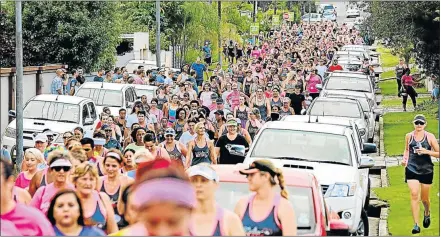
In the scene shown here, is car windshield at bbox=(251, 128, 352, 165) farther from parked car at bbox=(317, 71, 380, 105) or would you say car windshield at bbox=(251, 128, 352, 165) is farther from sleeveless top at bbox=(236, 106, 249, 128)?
parked car at bbox=(317, 71, 380, 105)

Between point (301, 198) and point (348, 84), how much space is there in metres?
21.3

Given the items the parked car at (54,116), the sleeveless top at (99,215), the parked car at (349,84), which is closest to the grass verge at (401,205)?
the parked car at (54,116)

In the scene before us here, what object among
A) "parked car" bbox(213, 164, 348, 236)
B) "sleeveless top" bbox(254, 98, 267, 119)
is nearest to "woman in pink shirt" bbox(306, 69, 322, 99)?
"sleeveless top" bbox(254, 98, 267, 119)

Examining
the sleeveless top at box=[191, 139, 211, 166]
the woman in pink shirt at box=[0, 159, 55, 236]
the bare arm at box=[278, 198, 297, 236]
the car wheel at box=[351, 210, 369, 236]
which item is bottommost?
the car wheel at box=[351, 210, 369, 236]

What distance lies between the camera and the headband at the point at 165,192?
4.79 meters

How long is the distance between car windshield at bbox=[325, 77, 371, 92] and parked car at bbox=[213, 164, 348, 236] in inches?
799

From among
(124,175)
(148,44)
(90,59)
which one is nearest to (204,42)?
(148,44)

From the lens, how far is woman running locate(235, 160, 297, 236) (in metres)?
7.94

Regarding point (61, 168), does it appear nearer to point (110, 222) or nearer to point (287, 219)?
point (110, 222)

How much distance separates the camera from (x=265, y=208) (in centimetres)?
806

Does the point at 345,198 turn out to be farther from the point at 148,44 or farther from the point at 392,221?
the point at 148,44

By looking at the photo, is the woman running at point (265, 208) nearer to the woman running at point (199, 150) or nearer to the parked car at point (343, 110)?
the woman running at point (199, 150)

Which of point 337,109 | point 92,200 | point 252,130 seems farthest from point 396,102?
point 92,200

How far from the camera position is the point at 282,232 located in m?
7.88
